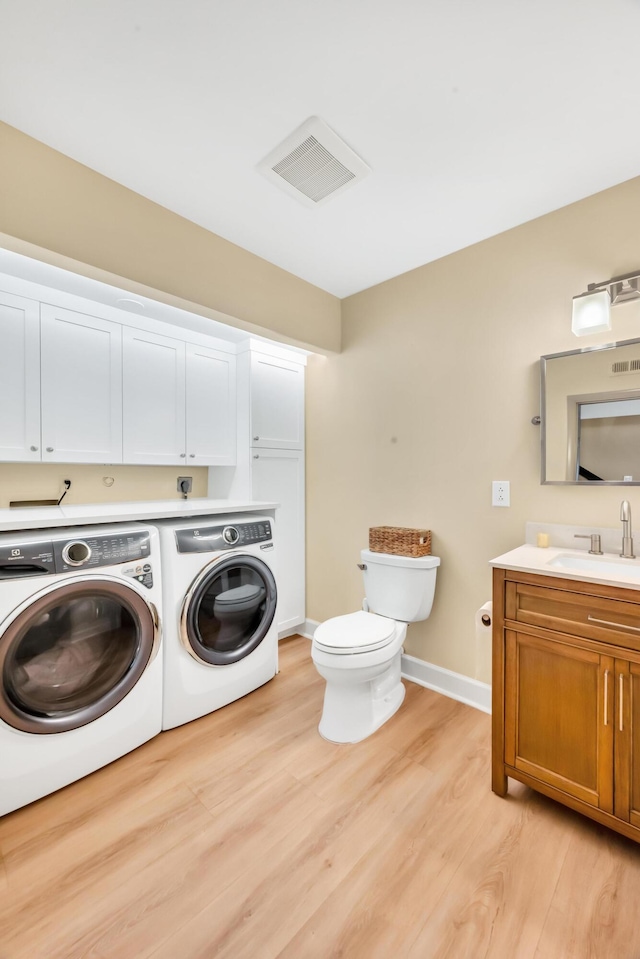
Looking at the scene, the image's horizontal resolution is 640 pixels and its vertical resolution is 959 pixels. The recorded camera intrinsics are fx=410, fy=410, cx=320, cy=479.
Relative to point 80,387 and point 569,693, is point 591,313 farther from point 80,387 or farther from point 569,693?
point 80,387

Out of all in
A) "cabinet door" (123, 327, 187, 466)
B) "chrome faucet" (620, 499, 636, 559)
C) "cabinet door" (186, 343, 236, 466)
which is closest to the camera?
"chrome faucet" (620, 499, 636, 559)

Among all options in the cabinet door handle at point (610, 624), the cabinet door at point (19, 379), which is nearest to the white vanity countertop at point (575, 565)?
the cabinet door handle at point (610, 624)

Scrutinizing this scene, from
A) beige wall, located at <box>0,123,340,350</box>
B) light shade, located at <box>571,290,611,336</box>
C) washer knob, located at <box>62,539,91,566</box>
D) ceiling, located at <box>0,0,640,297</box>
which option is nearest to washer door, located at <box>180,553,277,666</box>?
washer knob, located at <box>62,539,91,566</box>

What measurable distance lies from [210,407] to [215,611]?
1280mm

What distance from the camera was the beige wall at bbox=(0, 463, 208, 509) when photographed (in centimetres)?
206

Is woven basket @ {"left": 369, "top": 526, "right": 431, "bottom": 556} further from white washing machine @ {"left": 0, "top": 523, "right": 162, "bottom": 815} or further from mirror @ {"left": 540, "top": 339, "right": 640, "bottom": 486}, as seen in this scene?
white washing machine @ {"left": 0, "top": 523, "right": 162, "bottom": 815}

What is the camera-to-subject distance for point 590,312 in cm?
170

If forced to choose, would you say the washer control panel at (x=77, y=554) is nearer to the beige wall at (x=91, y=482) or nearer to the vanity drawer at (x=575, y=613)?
the beige wall at (x=91, y=482)

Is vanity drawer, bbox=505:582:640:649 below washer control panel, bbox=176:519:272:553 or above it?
below

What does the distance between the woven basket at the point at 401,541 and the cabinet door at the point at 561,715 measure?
2.53 ft

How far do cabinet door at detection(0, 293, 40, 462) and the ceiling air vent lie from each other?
126 centimetres

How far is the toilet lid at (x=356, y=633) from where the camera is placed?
1818 millimetres

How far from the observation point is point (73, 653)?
5.24 feet

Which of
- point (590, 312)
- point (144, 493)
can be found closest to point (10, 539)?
point (144, 493)
